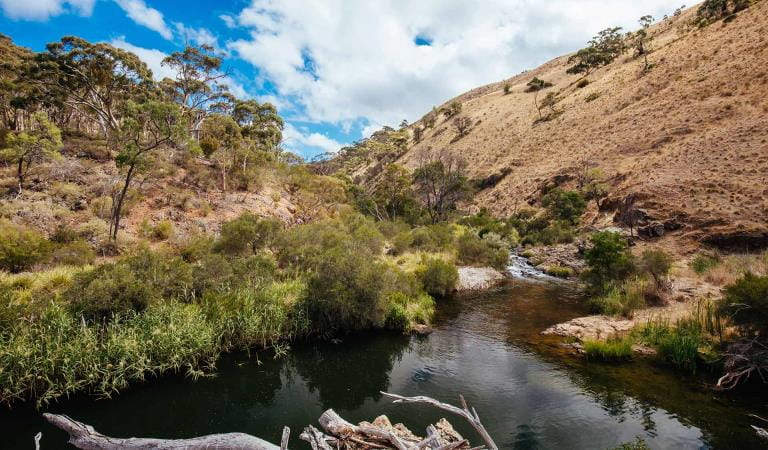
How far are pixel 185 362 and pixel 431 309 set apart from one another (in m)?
11.6

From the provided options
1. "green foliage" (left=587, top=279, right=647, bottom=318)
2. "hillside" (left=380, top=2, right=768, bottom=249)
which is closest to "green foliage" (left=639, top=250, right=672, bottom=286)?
"green foliage" (left=587, top=279, right=647, bottom=318)

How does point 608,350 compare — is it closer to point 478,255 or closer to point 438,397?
point 438,397

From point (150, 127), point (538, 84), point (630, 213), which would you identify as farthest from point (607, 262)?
point (538, 84)

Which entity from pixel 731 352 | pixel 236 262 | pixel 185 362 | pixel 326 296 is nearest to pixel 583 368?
pixel 731 352

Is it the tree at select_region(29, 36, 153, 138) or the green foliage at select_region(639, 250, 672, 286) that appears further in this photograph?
the tree at select_region(29, 36, 153, 138)

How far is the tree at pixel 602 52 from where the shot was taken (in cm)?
8175

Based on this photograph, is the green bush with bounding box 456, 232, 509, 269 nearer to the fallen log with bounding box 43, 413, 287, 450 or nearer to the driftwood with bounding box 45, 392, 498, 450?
the driftwood with bounding box 45, 392, 498, 450

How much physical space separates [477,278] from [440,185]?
22.9 m

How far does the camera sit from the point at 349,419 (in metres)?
10.6

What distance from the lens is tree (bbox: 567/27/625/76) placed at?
81750 millimetres

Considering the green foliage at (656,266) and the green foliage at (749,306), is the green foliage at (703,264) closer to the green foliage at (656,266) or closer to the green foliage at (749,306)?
the green foliage at (656,266)

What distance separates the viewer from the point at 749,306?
11.6 m

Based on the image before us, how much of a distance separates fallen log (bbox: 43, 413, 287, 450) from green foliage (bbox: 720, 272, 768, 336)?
14235 mm

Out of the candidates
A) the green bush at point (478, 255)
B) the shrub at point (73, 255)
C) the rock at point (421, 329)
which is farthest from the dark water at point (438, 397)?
the green bush at point (478, 255)
